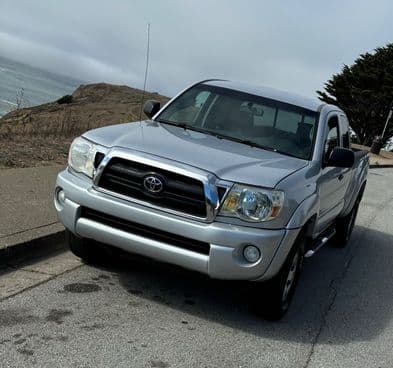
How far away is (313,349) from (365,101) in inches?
1675

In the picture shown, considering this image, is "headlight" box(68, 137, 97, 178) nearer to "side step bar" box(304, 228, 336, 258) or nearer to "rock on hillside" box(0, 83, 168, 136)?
"side step bar" box(304, 228, 336, 258)

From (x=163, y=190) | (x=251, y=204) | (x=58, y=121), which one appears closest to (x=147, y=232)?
(x=163, y=190)

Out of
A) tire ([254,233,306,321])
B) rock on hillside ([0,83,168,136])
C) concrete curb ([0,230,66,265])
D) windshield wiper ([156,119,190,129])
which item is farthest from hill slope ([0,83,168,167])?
tire ([254,233,306,321])

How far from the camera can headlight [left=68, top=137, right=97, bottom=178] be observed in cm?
486

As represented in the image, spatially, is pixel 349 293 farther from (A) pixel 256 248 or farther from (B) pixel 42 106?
(B) pixel 42 106

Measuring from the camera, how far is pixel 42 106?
21234mm

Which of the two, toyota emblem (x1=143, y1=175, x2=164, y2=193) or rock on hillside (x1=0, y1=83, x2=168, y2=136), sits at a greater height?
toyota emblem (x1=143, y1=175, x2=164, y2=193)

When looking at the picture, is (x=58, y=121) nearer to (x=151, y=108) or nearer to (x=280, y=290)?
(x=151, y=108)

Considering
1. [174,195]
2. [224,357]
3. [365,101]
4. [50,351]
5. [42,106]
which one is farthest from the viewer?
[365,101]

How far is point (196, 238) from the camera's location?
4.43 meters

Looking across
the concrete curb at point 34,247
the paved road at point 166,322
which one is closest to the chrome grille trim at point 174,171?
the paved road at point 166,322

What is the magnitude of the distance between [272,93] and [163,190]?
239 cm

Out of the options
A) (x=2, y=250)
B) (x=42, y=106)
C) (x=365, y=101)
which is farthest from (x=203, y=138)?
(x=365, y=101)

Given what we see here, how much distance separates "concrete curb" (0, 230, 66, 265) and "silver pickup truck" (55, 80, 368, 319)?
1.40ft
